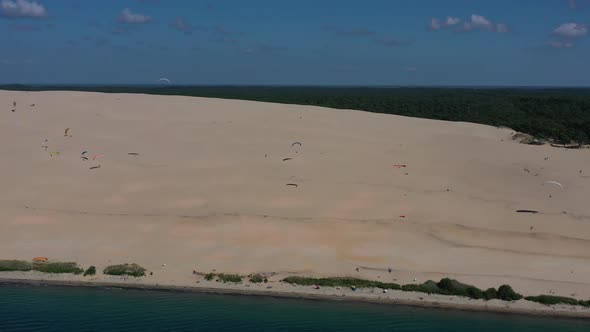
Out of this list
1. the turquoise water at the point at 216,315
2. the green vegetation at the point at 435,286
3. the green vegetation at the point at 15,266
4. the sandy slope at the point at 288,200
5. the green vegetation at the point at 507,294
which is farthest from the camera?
the sandy slope at the point at 288,200

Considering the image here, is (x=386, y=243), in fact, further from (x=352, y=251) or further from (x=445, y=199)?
(x=445, y=199)

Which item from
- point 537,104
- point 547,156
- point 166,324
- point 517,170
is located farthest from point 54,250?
point 537,104

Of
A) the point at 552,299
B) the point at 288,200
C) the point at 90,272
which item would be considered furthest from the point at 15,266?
the point at 552,299

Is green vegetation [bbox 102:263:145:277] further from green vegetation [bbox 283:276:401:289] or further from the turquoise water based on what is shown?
green vegetation [bbox 283:276:401:289]

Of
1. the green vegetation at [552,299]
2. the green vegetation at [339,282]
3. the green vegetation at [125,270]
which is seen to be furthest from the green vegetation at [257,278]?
the green vegetation at [552,299]

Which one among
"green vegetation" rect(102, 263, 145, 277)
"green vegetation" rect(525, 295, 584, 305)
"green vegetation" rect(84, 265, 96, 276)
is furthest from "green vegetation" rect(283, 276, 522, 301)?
"green vegetation" rect(84, 265, 96, 276)

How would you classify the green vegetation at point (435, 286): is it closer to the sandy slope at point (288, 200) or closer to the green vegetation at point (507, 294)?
the green vegetation at point (507, 294)

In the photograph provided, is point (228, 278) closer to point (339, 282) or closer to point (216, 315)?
point (216, 315)
